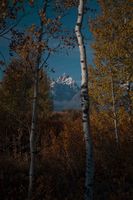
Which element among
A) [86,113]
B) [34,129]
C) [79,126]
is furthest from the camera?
[79,126]

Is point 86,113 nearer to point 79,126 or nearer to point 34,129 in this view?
point 34,129

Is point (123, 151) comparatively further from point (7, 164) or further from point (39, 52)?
point (39, 52)

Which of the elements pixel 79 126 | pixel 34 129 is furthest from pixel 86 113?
pixel 79 126

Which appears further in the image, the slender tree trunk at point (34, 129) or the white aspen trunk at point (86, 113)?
the slender tree trunk at point (34, 129)


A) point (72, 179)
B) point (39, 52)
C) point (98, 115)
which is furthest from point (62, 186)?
point (98, 115)

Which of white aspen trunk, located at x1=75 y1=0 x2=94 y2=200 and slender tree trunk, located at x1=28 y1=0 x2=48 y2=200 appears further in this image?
slender tree trunk, located at x1=28 y1=0 x2=48 y2=200

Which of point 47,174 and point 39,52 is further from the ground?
point 39,52

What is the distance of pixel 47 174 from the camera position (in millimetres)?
13539

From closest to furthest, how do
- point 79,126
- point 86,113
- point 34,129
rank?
point 86,113 → point 34,129 → point 79,126

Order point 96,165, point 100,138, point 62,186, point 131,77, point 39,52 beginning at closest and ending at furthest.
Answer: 1. point 39,52
2. point 62,186
3. point 96,165
4. point 100,138
5. point 131,77

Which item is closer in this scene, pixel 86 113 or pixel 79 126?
pixel 86 113

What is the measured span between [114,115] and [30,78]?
6.71m

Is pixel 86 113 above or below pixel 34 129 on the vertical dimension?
above

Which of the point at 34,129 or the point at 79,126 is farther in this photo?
the point at 79,126
